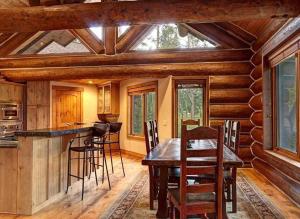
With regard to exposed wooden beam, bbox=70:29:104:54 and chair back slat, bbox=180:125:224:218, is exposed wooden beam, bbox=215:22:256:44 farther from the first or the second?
chair back slat, bbox=180:125:224:218

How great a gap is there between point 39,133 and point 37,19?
1.56 meters

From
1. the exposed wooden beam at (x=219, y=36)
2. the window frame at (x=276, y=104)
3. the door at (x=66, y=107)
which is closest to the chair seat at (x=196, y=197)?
the window frame at (x=276, y=104)

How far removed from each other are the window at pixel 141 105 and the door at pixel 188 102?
2.43ft

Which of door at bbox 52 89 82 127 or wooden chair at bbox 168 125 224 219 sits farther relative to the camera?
door at bbox 52 89 82 127

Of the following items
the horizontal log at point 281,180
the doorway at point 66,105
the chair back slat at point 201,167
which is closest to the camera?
the chair back slat at point 201,167

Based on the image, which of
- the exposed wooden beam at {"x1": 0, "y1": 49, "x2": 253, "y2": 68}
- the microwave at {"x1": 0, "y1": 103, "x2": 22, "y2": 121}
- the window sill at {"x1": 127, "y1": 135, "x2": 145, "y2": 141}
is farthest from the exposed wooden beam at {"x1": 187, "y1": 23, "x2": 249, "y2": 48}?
the microwave at {"x1": 0, "y1": 103, "x2": 22, "y2": 121}

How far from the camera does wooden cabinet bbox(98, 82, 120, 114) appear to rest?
8992 millimetres

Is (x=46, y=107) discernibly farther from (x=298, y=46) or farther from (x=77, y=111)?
(x=298, y=46)

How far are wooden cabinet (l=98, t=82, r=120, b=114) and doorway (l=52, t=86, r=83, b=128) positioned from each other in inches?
28.3

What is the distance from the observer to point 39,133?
141 inches

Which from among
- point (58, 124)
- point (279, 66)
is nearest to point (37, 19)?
point (279, 66)

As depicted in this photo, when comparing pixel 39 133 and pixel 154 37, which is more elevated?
pixel 154 37

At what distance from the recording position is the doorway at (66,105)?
27.8ft

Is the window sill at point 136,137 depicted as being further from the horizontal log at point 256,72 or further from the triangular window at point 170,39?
the horizontal log at point 256,72
